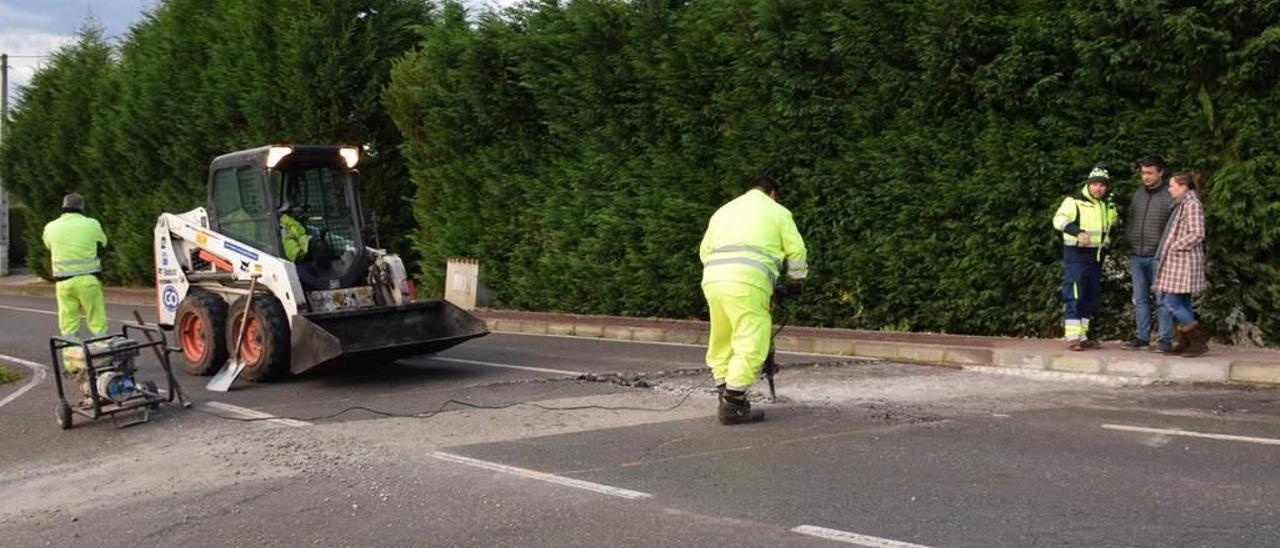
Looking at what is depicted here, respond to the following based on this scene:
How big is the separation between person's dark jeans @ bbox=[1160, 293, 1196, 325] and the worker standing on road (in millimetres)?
803

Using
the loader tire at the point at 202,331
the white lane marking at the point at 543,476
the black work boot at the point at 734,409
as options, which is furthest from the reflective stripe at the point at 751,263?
the loader tire at the point at 202,331

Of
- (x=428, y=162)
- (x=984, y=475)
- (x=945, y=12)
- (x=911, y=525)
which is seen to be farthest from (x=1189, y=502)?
(x=428, y=162)

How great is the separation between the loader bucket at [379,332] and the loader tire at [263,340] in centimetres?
35

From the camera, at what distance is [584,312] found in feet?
53.8

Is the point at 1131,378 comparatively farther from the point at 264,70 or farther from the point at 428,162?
the point at 264,70

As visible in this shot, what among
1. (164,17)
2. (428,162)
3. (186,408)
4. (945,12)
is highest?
(164,17)

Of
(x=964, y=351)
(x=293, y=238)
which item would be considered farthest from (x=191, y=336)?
(x=964, y=351)

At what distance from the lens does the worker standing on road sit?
1041 cm

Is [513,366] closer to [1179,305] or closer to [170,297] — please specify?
[170,297]

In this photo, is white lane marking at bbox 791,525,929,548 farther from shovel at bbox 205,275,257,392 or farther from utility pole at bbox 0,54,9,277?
Answer: utility pole at bbox 0,54,9,277

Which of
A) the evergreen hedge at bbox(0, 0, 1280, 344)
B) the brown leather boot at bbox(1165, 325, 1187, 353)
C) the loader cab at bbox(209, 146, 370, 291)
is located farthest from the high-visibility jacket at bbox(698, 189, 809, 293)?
Answer: the loader cab at bbox(209, 146, 370, 291)

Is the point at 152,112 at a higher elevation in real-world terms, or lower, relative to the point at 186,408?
higher

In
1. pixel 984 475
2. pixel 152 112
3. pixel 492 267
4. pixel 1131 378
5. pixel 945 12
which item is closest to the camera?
pixel 984 475

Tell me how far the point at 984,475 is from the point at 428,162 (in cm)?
1388
